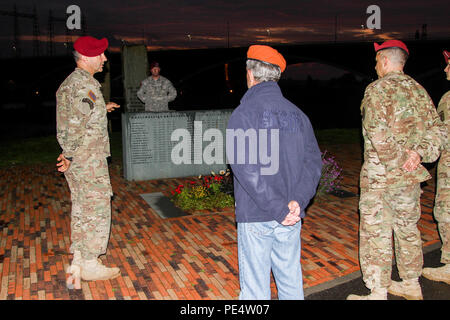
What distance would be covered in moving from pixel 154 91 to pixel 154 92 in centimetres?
2

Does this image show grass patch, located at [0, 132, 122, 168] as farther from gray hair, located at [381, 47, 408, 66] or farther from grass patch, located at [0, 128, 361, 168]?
gray hair, located at [381, 47, 408, 66]

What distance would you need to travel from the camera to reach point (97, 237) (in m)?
4.62

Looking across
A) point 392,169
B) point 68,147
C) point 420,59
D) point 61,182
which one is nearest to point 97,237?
point 68,147

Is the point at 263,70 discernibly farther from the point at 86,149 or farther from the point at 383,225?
the point at 86,149

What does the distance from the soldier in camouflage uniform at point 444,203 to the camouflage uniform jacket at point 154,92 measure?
6.48 metres

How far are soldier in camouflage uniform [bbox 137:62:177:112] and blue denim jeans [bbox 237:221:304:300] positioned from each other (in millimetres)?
7401

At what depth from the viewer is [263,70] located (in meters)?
3.01

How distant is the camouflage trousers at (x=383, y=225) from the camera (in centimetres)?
395

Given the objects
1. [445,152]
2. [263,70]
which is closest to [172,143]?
[445,152]

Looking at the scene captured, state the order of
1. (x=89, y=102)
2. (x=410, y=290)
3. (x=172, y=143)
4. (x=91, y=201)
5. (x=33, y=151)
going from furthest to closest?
1. (x=33, y=151)
2. (x=172, y=143)
3. (x=91, y=201)
4. (x=89, y=102)
5. (x=410, y=290)

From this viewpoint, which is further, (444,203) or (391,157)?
(444,203)

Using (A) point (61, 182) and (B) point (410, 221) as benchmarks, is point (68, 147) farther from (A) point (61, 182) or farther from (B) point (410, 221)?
(A) point (61, 182)

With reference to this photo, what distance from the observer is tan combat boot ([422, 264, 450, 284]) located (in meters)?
4.62

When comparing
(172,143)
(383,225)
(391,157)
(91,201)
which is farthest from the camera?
(172,143)
